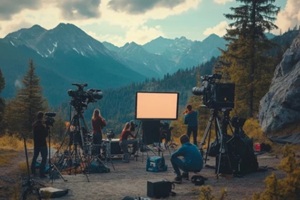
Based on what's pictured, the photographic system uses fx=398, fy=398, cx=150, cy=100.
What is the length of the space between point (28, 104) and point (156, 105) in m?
30.3

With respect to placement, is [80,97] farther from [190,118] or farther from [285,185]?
[285,185]

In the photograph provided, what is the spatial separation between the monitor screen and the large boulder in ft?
17.0

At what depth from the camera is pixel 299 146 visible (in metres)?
16.0

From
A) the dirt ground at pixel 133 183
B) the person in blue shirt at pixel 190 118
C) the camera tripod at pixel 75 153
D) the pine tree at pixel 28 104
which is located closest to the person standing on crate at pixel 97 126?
the camera tripod at pixel 75 153

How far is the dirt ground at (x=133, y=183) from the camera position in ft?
33.0

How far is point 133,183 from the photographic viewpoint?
11852 millimetres

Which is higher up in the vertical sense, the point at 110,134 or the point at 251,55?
the point at 251,55

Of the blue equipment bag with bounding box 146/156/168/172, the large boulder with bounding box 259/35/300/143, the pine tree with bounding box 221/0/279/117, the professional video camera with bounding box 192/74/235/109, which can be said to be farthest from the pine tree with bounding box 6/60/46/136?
the professional video camera with bounding box 192/74/235/109

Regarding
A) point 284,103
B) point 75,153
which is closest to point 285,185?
point 75,153

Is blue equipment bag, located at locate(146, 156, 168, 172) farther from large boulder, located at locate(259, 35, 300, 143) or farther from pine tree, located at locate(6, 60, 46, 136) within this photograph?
pine tree, located at locate(6, 60, 46, 136)

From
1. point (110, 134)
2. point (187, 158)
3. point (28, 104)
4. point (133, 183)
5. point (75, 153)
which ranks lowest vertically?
point (133, 183)

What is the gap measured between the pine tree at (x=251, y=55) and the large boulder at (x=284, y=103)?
5.69m

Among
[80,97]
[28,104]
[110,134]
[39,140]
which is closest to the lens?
[39,140]

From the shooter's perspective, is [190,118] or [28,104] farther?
[28,104]
